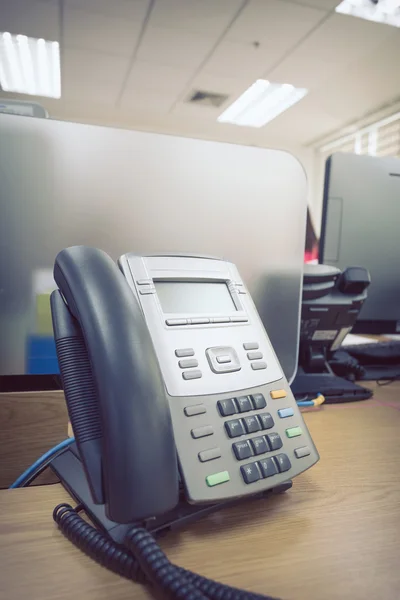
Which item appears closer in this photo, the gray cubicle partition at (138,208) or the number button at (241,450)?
the number button at (241,450)

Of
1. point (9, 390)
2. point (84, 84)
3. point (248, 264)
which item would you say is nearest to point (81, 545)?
point (9, 390)

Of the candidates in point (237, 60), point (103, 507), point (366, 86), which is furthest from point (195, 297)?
point (366, 86)

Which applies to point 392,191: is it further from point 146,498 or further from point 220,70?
point 220,70

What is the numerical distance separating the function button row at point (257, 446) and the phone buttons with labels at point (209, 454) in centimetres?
1

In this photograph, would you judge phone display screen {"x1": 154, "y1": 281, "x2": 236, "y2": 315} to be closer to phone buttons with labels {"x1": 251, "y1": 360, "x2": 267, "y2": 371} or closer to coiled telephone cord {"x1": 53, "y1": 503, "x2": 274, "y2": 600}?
phone buttons with labels {"x1": 251, "y1": 360, "x2": 267, "y2": 371}

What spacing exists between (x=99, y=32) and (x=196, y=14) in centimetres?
60

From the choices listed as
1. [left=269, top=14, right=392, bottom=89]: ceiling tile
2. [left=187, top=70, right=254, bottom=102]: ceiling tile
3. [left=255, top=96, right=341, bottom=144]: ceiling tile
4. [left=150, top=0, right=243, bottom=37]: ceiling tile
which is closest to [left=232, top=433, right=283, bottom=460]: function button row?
[left=150, top=0, right=243, bottom=37]: ceiling tile

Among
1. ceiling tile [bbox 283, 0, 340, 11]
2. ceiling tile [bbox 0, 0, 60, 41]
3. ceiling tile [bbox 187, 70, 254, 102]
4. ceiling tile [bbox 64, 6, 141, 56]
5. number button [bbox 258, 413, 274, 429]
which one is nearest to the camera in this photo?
number button [bbox 258, 413, 274, 429]

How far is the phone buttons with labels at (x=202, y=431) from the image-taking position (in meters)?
0.26

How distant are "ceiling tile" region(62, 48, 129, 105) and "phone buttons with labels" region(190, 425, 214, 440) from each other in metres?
2.92

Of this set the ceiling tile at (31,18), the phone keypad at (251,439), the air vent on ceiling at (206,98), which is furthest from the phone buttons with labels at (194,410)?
the air vent on ceiling at (206,98)

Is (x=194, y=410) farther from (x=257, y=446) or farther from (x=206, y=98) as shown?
(x=206, y=98)

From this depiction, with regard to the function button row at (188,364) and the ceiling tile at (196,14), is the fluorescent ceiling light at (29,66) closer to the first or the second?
the ceiling tile at (196,14)

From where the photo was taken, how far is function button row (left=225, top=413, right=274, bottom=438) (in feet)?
0.90
